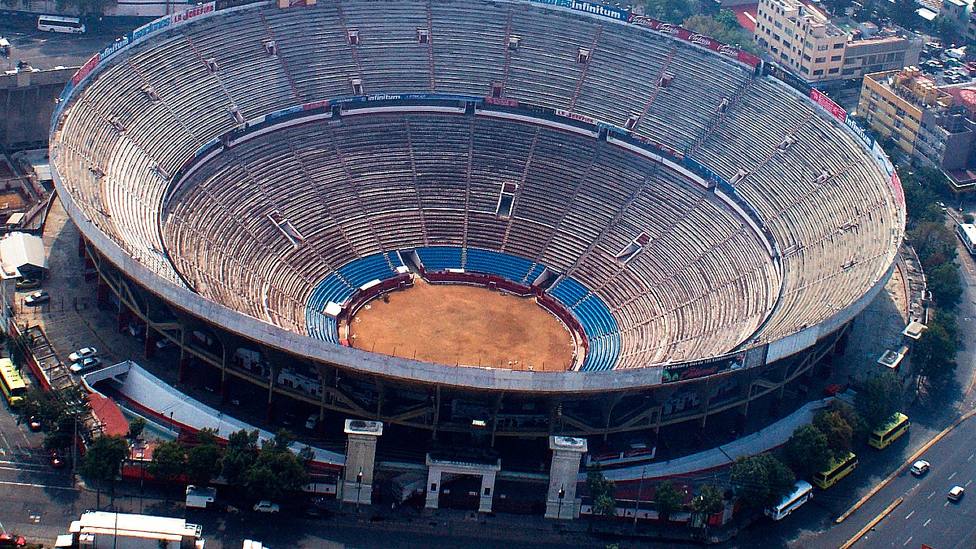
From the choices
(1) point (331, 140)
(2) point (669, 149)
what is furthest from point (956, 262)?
(1) point (331, 140)

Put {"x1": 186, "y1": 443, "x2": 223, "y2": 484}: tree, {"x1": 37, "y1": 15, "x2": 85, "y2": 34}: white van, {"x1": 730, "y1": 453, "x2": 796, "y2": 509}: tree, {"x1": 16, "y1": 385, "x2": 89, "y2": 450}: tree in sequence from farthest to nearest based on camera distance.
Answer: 1. {"x1": 37, "y1": 15, "x2": 85, "y2": 34}: white van
2. {"x1": 730, "y1": 453, "x2": 796, "y2": 509}: tree
3. {"x1": 16, "y1": 385, "x2": 89, "y2": 450}: tree
4. {"x1": 186, "y1": 443, "x2": 223, "y2": 484}: tree

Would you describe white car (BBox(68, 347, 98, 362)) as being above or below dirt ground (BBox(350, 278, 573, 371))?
below

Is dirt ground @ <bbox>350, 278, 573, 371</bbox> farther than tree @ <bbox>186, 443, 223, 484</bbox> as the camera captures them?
Yes

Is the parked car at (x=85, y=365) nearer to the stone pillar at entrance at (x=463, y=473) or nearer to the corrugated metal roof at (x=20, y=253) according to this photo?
the corrugated metal roof at (x=20, y=253)

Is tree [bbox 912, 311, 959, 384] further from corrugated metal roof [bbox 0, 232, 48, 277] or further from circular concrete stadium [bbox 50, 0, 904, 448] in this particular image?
corrugated metal roof [bbox 0, 232, 48, 277]

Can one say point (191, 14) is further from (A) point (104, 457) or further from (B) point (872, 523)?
(B) point (872, 523)

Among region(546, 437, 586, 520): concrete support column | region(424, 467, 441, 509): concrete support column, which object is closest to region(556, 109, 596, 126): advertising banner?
region(546, 437, 586, 520): concrete support column

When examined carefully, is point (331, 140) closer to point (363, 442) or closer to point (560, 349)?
point (560, 349)
